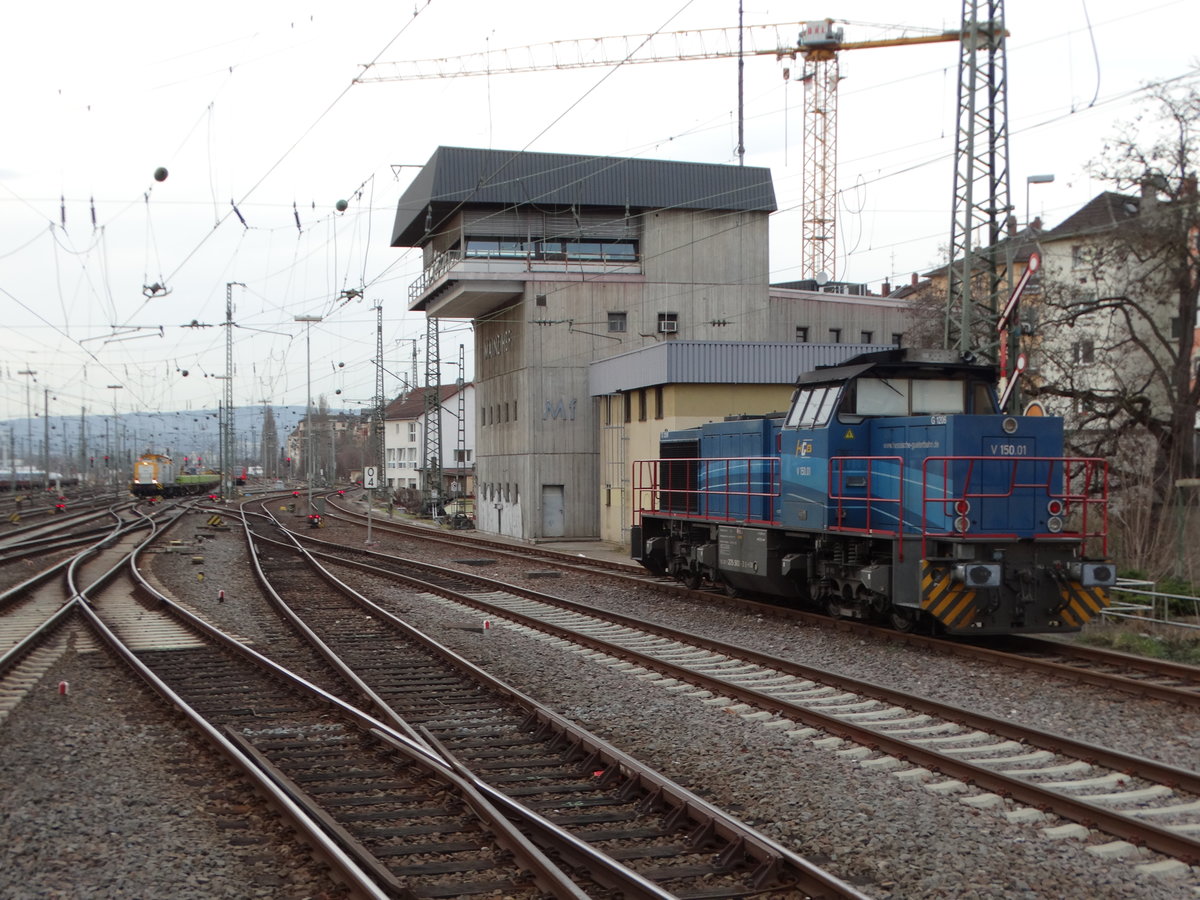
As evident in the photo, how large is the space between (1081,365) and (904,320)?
12.2 meters

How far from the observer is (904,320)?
130 feet

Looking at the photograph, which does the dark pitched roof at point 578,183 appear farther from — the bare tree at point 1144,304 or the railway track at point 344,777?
the railway track at point 344,777

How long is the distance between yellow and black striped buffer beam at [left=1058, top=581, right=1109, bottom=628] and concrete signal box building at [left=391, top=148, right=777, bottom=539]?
80.1ft

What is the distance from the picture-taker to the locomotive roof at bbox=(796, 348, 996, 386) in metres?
13.7

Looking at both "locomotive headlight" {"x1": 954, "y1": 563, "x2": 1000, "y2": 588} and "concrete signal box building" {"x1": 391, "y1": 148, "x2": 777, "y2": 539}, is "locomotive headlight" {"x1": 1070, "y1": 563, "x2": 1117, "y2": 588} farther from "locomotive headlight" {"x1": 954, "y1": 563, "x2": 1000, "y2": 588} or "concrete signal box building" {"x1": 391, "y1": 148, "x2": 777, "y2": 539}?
"concrete signal box building" {"x1": 391, "y1": 148, "x2": 777, "y2": 539}

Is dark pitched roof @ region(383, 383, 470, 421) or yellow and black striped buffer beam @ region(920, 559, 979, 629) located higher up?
dark pitched roof @ region(383, 383, 470, 421)

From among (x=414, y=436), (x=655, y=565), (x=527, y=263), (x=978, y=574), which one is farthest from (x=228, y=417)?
(x=978, y=574)

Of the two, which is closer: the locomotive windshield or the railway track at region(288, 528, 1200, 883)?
the railway track at region(288, 528, 1200, 883)

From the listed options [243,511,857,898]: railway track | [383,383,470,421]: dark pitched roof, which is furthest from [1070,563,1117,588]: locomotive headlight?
[383,383,470,421]: dark pitched roof

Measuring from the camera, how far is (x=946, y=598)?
12234mm

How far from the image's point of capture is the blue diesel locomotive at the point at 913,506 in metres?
12.2

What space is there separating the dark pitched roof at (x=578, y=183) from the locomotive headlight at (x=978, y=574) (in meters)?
27.3

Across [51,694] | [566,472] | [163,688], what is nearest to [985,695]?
[163,688]

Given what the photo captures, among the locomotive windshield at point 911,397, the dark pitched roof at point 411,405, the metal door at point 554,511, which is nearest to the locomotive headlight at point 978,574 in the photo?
the locomotive windshield at point 911,397
